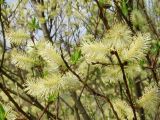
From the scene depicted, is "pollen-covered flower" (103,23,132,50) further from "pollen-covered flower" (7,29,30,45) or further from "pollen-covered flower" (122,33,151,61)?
"pollen-covered flower" (7,29,30,45)

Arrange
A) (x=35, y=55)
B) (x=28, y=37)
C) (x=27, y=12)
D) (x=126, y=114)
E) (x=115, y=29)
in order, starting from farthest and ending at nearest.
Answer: (x=27, y=12)
(x=35, y=55)
(x=28, y=37)
(x=126, y=114)
(x=115, y=29)

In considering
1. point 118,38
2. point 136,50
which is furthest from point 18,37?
point 136,50

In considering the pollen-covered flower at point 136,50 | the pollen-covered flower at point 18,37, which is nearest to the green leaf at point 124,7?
the pollen-covered flower at point 18,37

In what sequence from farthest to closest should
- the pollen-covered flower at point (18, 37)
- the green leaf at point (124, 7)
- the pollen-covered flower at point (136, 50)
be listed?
1. the green leaf at point (124, 7)
2. the pollen-covered flower at point (18, 37)
3. the pollen-covered flower at point (136, 50)

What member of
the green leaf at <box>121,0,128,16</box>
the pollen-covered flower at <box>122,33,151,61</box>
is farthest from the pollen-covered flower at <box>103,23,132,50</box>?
the green leaf at <box>121,0,128,16</box>

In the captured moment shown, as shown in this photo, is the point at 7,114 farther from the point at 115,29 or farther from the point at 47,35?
the point at 47,35

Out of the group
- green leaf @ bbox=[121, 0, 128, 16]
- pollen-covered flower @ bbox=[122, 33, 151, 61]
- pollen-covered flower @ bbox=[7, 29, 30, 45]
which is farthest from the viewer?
green leaf @ bbox=[121, 0, 128, 16]

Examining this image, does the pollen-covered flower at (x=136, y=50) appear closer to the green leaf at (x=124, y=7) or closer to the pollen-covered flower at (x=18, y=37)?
the pollen-covered flower at (x=18, y=37)

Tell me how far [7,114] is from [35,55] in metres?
0.51

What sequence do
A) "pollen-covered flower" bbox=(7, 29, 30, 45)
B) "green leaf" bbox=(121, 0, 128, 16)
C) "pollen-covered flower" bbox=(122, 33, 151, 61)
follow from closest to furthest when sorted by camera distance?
"pollen-covered flower" bbox=(122, 33, 151, 61) < "pollen-covered flower" bbox=(7, 29, 30, 45) < "green leaf" bbox=(121, 0, 128, 16)

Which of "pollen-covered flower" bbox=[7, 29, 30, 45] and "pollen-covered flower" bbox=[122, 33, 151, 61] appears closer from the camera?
"pollen-covered flower" bbox=[122, 33, 151, 61]

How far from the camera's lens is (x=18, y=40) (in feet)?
6.39

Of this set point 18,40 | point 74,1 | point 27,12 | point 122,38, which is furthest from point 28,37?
point 27,12

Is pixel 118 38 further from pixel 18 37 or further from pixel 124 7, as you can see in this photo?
pixel 124 7
